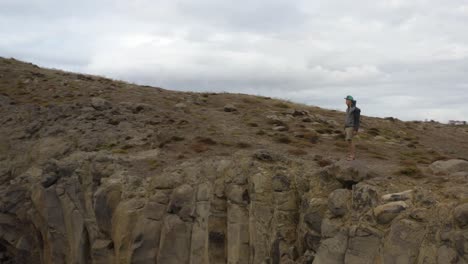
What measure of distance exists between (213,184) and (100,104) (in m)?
15.6

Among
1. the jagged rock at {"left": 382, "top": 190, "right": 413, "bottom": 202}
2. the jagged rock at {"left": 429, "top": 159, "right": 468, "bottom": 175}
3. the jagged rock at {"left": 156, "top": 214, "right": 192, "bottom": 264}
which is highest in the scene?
the jagged rock at {"left": 429, "top": 159, "right": 468, "bottom": 175}

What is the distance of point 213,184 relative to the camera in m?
22.4

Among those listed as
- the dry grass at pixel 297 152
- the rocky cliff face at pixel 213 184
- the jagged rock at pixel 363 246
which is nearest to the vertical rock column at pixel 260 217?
the rocky cliff face at pixel 213 184

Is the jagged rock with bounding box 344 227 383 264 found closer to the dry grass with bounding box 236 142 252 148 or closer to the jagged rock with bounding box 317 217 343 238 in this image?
the jagged rock with bounding box 317 217 343 238

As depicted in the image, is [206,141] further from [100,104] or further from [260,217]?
[100,104]

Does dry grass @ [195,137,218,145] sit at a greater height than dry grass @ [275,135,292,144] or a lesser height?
lesser

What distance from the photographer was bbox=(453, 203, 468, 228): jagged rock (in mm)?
13832

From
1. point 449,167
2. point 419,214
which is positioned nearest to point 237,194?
point 419,214

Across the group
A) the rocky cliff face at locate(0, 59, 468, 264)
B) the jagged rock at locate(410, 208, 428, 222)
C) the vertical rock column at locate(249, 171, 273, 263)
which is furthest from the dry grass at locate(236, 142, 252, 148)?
the jagged rock at locate(410, 208, 428, 222)

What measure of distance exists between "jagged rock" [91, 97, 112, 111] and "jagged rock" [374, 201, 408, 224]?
2339 cm

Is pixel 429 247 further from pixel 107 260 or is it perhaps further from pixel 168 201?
pixel 107 260

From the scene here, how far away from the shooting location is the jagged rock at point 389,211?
15555mm

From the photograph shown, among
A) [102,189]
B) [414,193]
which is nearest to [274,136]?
[102,189]

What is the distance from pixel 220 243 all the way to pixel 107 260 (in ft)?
20.9
